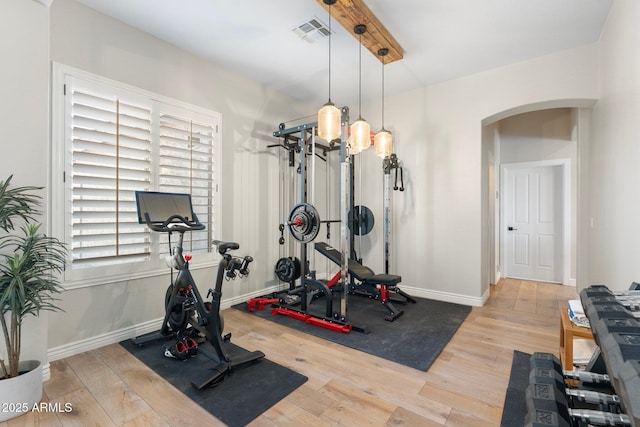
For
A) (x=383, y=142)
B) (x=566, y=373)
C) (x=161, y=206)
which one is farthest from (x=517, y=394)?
(x=161, y=206)

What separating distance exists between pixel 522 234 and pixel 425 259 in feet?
8.11

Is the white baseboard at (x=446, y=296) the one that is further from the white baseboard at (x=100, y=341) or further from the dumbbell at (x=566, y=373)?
the white baseboard at (x=100, y=341)

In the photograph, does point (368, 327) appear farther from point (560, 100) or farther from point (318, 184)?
point (560, 100)

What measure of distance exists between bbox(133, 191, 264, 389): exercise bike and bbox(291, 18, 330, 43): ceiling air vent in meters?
1.99

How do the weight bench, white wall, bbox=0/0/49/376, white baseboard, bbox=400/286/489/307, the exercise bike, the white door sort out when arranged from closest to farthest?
white wall, bbox=0/0/49/376
the exercise bike
the weight bench
white baseboard, bbox=400/286/489/307
the white door

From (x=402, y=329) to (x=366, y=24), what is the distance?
296cm

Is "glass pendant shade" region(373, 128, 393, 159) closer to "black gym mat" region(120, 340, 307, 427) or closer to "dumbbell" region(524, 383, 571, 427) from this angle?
"black gym mat" region(120, 340, 307, 427)

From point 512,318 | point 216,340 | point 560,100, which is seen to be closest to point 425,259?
point 512,318

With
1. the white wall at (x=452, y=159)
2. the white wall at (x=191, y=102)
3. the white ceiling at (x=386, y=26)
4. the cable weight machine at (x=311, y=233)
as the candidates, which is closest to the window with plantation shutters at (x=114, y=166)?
the white wall at (x=191, y=102)

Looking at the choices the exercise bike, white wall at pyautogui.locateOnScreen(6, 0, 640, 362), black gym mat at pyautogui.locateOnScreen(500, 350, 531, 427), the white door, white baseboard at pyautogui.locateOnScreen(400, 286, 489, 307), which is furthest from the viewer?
the white door

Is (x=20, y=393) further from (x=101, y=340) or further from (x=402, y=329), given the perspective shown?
(x=402, y=329)

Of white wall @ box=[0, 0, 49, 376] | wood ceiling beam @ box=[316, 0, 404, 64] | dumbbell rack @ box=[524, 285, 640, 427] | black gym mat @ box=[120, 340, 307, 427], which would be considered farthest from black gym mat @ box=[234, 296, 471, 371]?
wood ceiling beam @ box=[316, 0, 404, 64]

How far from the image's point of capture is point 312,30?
9.66 feet

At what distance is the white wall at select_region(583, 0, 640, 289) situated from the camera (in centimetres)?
203
